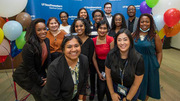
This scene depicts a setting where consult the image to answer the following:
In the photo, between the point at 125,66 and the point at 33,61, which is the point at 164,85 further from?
the point at 33,61

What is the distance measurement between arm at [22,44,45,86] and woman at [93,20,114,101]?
3.06 ft

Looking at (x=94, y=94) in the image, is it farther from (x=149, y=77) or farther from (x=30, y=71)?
(x=30, y=71)

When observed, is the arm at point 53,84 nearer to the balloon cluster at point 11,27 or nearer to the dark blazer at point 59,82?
the dark blazer at point 59,82

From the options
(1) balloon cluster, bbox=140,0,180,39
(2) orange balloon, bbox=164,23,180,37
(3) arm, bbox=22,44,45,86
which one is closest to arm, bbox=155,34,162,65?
(1) balloon cluster, bbox=140,0,180,39

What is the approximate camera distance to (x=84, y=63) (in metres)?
1.38

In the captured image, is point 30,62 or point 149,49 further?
point 149,49

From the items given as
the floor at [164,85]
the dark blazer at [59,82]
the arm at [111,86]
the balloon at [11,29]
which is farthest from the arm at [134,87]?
the balloon at [11,29]

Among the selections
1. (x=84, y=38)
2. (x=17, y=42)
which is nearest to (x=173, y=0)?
(x=84, y=38)

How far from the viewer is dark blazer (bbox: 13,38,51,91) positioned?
4.64 ft

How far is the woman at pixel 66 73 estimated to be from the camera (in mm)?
1165

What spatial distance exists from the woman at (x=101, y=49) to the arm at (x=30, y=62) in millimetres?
934

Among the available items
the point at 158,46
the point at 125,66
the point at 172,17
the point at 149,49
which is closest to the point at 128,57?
the point at 125,66

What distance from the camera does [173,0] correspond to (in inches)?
102

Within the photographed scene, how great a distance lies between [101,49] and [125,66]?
0.60m
